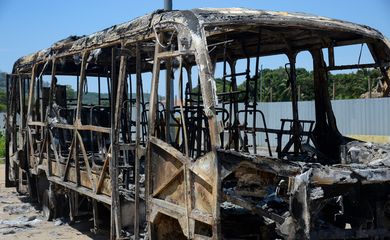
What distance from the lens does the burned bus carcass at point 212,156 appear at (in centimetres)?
419

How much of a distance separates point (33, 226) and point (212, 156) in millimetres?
5747

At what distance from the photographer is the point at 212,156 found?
4262 mm

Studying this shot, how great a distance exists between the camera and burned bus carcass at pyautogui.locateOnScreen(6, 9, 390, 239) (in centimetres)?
419

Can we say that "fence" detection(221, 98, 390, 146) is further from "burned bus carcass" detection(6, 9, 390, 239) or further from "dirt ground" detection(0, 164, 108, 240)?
"burned bus carcass" detection(6, 9, 390, 239)

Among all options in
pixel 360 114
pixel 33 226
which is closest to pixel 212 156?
pixel 33 226

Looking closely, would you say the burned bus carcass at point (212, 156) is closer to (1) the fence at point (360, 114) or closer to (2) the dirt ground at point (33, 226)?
(2) the dirt ground at point (33, 226)

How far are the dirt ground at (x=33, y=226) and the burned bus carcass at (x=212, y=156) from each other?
349 mm

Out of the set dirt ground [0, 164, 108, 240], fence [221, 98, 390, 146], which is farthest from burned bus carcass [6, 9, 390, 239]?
fence [221, 98, 390, 146]

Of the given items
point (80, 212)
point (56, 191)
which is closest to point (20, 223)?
point (56, 191)

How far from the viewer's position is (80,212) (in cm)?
823

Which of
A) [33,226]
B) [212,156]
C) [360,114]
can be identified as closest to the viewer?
[212,156]

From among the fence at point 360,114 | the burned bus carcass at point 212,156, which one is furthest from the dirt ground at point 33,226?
the fence at point 360,114

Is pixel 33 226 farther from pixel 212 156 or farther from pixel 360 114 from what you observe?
pixel 360 114

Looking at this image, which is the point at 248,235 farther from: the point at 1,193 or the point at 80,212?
the point at 1,193
